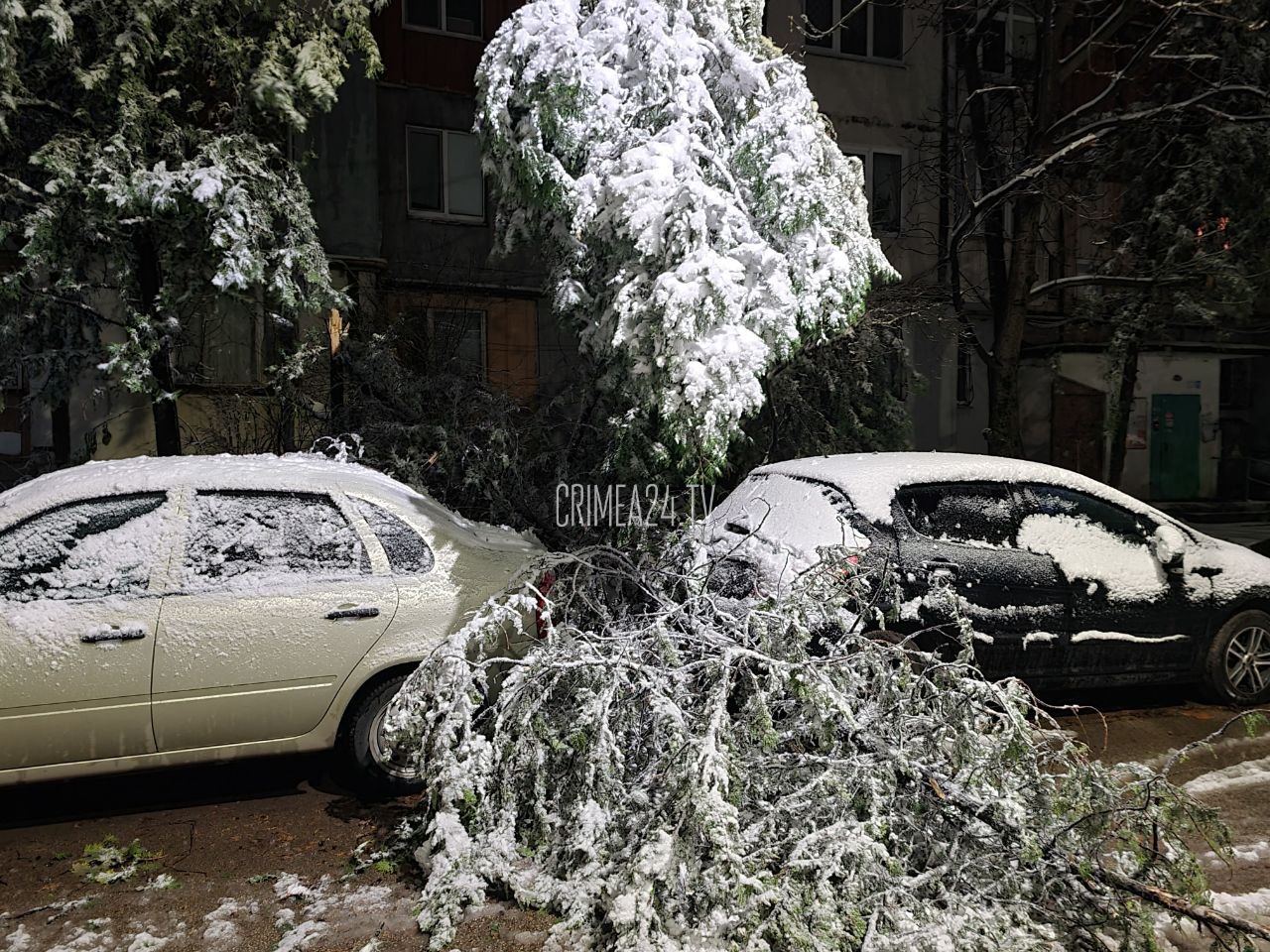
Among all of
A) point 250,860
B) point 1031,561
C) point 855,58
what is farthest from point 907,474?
point 855,58

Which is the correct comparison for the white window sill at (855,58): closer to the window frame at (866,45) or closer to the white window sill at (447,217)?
the window frame at (866,45)

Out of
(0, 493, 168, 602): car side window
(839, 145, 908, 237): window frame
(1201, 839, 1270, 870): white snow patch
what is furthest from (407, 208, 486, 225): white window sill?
(1201, 839, 1270, 870): white snow patch

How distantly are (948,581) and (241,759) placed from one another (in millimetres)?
4075

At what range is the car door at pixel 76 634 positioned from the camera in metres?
4.00

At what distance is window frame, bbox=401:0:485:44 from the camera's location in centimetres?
1432

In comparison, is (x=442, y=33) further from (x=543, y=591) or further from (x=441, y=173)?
(x=543, y=591)

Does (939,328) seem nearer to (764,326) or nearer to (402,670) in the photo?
(764,326)

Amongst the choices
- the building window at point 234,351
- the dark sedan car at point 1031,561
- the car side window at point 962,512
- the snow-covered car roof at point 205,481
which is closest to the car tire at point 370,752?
the snow-covered car roof at point 205,481

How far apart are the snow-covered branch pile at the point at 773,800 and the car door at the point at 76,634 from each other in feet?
4.41

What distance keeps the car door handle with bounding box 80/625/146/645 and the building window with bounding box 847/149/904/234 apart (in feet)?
48.6

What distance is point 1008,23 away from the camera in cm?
1697

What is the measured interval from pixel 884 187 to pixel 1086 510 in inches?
480

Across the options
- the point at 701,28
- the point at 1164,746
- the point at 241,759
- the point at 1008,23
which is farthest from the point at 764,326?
the point at 1008,23

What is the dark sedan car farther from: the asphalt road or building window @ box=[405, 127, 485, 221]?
building window @ box=[405, 127, 485, 221]
